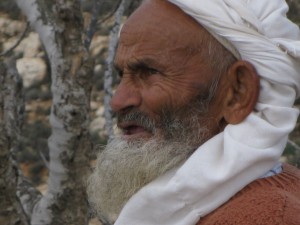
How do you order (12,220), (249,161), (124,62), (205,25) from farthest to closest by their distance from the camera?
1. (12,220)
2. (124,62)
3. (205,25)
4. (249,161)

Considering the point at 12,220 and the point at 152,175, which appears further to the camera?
the point at 12,220

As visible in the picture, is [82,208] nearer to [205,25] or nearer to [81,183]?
[81,183]

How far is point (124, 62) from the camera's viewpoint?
2.44 meters

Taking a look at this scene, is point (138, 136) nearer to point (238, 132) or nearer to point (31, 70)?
point (238, 132)

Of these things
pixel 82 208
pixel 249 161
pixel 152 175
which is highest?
pixel 249 161

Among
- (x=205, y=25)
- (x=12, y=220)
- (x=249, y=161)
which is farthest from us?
(x=12, y=220)

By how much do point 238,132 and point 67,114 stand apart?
2.15 metres

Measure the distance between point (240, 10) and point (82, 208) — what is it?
230 cm

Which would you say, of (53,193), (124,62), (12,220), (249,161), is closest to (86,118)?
(53,193)

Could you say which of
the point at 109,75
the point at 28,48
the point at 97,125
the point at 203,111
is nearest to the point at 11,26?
the point at 28,48

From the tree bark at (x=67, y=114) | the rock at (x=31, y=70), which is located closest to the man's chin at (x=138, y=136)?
the tree bark at (x=67, y=114)

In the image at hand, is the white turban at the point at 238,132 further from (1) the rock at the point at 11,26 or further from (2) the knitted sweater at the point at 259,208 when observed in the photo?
(1) the rock at the point at 11,26

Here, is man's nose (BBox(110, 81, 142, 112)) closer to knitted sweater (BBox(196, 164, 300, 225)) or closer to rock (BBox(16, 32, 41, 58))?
knitted sweater (BBox(196, 164, 300, 225))

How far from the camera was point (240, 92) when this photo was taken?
2289mm
